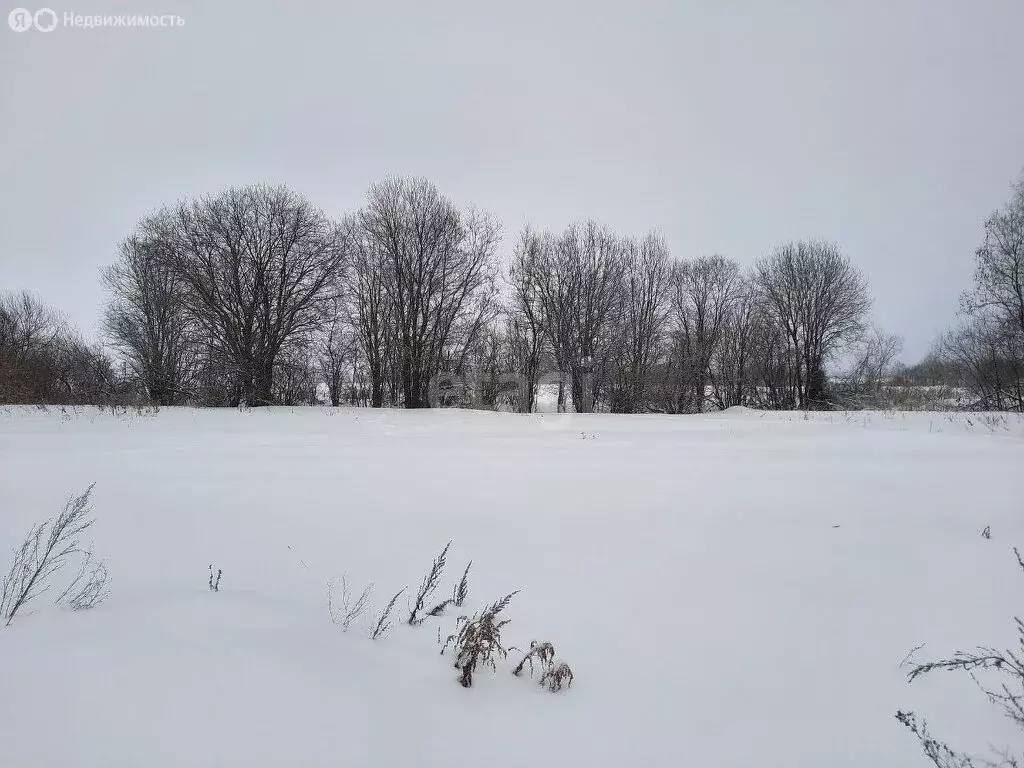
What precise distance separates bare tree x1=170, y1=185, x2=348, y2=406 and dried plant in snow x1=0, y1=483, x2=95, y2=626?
1777cm

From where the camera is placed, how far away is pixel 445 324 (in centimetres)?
2047

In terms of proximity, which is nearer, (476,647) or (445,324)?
(476,647)

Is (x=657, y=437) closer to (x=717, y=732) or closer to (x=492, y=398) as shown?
(x=717, y=732)

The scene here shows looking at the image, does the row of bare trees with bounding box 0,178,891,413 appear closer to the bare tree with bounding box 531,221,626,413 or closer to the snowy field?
the bare tree with bounding box 531,221,626,413

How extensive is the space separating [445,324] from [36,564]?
18.6 meters

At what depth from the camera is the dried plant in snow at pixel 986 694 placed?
1327mm

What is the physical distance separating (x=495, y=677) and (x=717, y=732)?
81 cm

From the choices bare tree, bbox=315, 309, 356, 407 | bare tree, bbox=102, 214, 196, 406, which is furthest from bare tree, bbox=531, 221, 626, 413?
bare tree, bbox=102, 214, 196, 406

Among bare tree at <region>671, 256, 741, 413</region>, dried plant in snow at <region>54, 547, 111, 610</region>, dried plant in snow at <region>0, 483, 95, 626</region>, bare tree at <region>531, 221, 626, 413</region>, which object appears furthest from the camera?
bare tree at <region>671, 256, 741, 413</region>

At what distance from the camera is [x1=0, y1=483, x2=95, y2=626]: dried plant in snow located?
5.97 ft

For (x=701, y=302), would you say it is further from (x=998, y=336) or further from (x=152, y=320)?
(x=152, y=320)

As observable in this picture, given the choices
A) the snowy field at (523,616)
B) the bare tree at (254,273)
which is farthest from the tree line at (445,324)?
the snowy field at (523,616)

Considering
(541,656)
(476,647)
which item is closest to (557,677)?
(541,656)

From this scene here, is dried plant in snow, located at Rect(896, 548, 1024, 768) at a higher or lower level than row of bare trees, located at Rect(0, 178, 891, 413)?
lower
